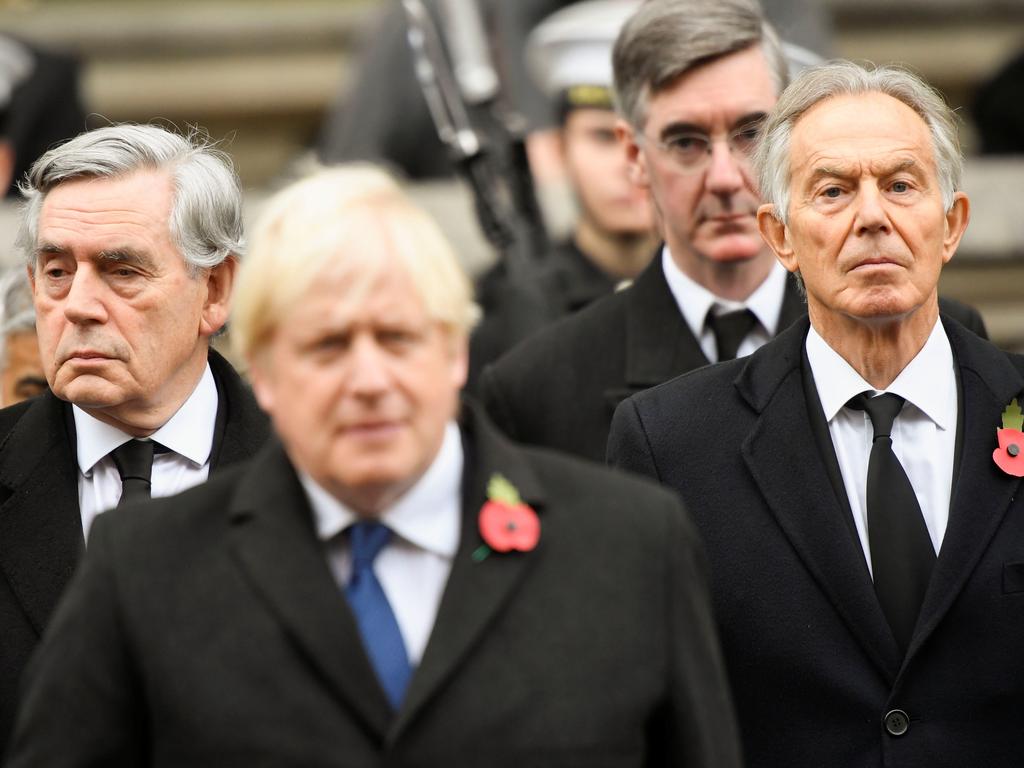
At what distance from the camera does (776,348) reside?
434 centimetres

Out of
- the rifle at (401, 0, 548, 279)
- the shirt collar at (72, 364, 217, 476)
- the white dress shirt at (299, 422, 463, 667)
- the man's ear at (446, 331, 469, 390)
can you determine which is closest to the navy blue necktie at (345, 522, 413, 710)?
the white dress shirt at (299, 422, 463, 667)

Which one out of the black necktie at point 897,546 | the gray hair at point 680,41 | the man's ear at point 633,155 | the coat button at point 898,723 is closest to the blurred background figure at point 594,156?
the man's ear at point 633,155

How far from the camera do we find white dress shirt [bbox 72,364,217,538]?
4.38 metres

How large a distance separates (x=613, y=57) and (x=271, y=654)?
2.57m

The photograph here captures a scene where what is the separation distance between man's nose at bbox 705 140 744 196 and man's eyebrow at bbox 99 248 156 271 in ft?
4.62

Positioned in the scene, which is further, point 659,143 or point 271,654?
point 659,143

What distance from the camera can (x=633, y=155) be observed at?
17.9ft

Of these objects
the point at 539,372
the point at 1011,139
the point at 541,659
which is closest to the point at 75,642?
the point at 541,659

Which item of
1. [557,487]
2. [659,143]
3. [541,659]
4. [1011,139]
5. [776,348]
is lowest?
[541,659]

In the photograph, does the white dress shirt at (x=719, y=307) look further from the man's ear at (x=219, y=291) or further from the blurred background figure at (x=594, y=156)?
the blurred background figure at (x=594, y=156)

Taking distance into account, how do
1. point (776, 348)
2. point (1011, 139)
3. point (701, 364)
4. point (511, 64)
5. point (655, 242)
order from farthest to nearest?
point (1011, 139)
point (511, 64)
point (655, 242)
point (701, 364)
point (776, 348)

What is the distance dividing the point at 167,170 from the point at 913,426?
5.22 ft

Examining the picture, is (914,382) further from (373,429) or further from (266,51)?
(266,51)

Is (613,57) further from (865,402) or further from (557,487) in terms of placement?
(557,487)
